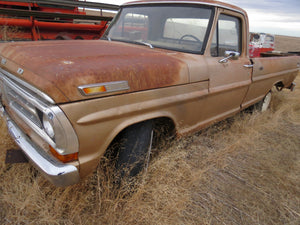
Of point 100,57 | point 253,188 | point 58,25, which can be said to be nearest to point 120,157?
point 100,57

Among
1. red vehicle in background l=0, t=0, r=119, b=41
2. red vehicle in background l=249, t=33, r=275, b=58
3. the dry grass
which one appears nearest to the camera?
the dry grass

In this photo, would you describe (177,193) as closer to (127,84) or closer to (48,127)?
(127,84)

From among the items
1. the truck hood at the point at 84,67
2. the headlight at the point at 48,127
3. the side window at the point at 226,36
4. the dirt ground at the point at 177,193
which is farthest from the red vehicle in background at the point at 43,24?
the headlight at the point at 48,127

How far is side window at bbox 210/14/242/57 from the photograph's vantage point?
278 centimetres

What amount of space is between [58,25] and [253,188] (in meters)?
5.48

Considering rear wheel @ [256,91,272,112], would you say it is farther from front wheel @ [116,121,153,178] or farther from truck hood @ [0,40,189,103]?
front wheel @ [116,121,153,178]

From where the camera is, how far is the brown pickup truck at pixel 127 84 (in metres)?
1.60

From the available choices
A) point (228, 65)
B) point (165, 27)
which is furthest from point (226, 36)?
point (165, 27)

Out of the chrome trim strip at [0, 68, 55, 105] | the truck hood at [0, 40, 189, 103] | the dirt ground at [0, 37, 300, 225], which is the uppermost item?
the truck hood at [0, 40, 189, 103]

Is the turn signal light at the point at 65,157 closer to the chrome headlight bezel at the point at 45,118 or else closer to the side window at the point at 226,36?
the chrome headlight bezel at the point at 45,118

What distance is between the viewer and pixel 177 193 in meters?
2.20

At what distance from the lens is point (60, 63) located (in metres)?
1.71

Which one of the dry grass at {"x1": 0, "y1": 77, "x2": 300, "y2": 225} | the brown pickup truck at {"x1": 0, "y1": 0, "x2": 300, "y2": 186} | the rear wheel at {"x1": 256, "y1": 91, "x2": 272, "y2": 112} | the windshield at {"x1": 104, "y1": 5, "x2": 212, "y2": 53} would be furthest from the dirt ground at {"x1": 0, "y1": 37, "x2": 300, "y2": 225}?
the rear wheel at {"x1": 256, "y1": 91, "x2": 272, "y2": 112}

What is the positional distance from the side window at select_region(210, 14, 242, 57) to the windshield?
0.69ft
